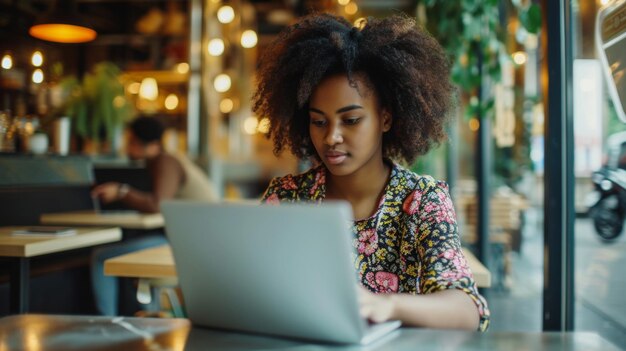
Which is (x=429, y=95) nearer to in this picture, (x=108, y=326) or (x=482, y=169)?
(x=108, y=326)

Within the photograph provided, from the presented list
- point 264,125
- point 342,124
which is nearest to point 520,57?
point 264,125

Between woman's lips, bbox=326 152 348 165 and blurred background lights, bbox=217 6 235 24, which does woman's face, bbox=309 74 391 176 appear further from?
blurred background lights, bbox=217 6 235 24

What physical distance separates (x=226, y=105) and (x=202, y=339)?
30.8 ft

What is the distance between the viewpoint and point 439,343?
3.41 ft

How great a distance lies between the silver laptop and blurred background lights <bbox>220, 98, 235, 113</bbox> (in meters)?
9.25

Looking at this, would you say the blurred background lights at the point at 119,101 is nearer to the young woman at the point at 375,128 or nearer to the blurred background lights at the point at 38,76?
the blurred background lights at the point at 38,76

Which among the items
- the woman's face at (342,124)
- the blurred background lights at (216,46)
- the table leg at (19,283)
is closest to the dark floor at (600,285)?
the woman's face at (342,124)

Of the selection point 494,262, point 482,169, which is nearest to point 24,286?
point 482,169

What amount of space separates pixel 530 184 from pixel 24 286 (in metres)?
3.25

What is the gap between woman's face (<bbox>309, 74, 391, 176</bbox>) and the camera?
5.24 feet

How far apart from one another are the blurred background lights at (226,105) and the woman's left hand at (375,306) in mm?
9265

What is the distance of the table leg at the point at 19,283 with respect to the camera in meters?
2.57

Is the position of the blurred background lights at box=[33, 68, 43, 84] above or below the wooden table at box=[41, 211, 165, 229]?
above

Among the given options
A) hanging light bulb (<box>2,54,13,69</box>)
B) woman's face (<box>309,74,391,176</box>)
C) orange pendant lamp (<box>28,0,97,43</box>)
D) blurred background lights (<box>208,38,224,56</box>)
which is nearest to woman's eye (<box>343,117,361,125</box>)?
woman's face (<box>309,74,391,176</box>)
